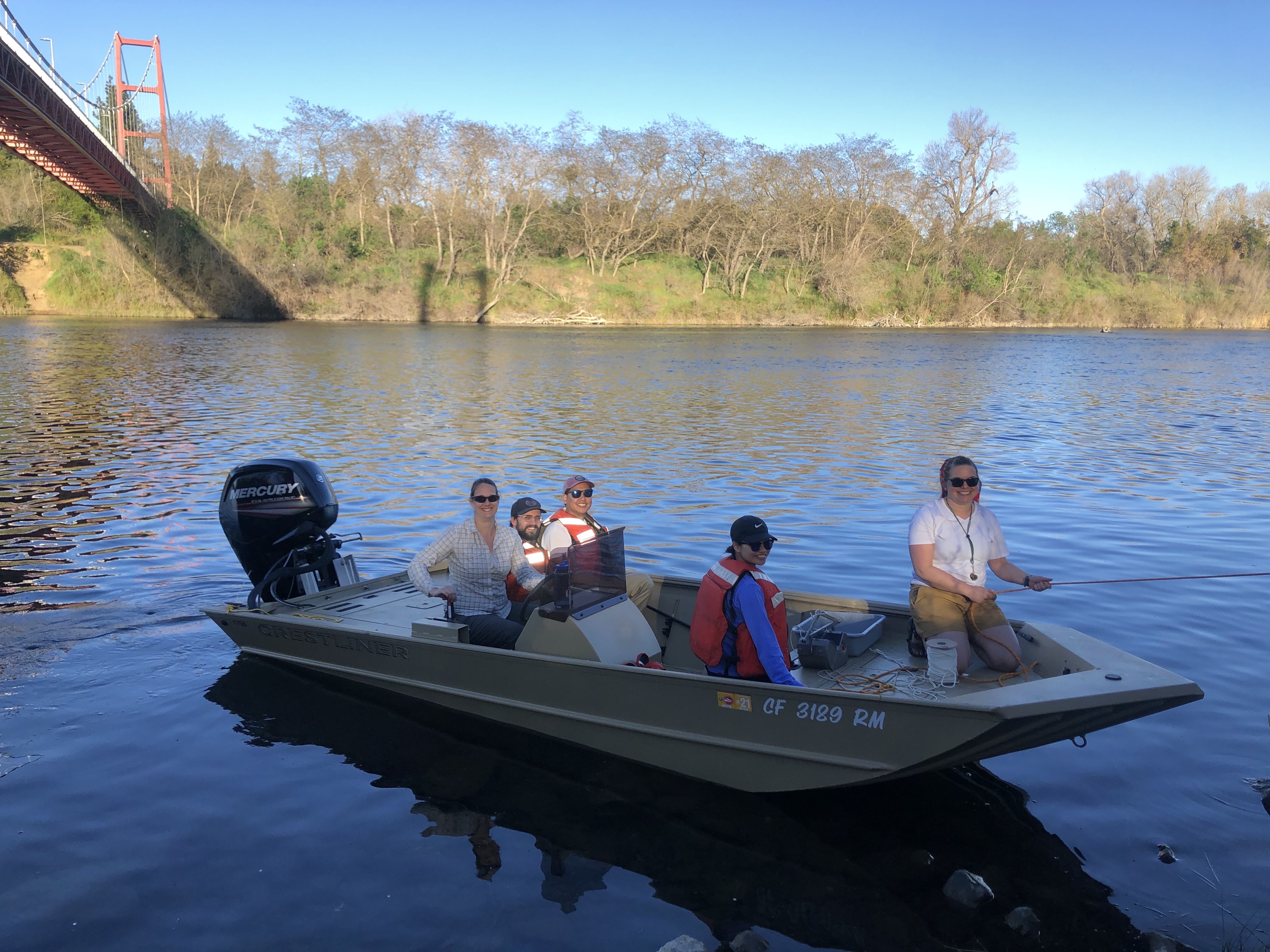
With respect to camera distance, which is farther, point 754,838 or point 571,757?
point 571,757

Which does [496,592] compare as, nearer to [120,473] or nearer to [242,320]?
[120,473]

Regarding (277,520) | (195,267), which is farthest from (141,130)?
(277,520)

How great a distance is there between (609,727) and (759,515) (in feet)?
23.7

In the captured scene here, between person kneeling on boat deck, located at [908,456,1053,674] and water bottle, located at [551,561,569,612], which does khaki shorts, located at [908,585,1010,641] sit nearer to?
person kneeling on boat deck, located at [908,456,1053,674]

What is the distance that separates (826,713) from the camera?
4930 millimetres

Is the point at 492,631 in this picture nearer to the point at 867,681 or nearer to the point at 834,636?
the point at 834,636

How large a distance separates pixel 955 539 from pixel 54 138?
38.7 m

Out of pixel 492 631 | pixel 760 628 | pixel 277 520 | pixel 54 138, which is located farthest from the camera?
pixel 54 138

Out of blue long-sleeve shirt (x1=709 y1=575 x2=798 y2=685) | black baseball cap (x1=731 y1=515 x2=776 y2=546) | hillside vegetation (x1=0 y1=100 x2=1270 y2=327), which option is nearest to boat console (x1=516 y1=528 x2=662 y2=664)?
blue long-sleeve shirt (x1=709 y1=575 x2=798 y2=685)

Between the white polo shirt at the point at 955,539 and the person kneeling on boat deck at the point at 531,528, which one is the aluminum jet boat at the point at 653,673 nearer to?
the white polo shirt at the point at 955,539

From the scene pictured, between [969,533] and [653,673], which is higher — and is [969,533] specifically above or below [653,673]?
above

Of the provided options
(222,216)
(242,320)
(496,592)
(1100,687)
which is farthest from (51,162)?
(1100,687)

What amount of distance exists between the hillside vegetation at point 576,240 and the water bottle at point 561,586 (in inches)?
2193

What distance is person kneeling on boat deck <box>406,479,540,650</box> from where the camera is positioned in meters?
6.52
